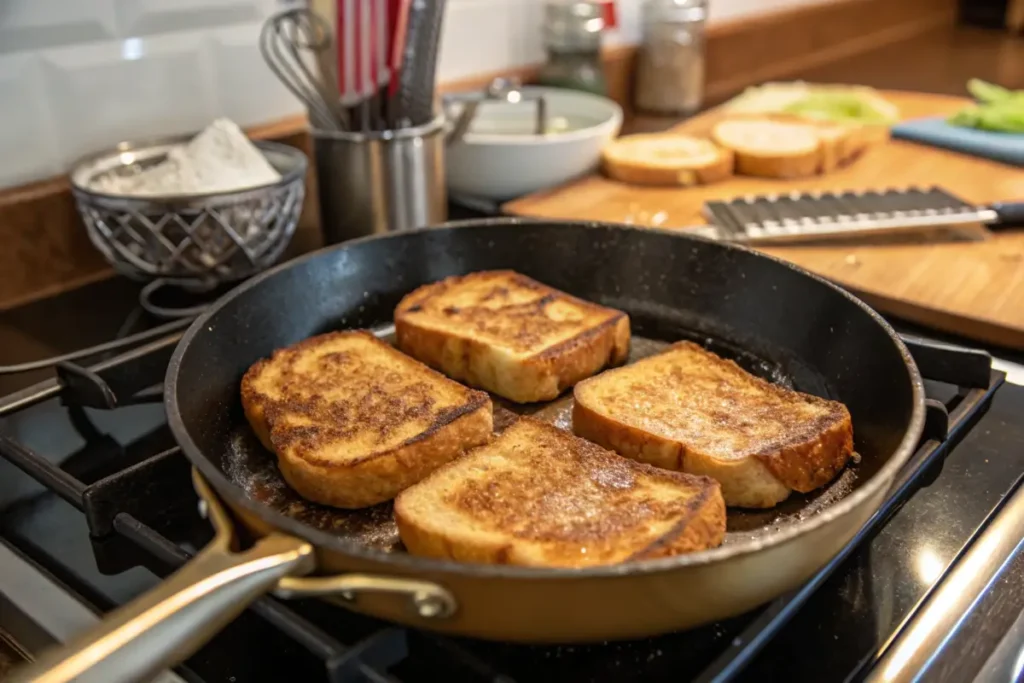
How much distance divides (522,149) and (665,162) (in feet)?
0.93

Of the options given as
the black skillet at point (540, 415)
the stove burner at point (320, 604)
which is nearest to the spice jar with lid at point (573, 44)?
the black skillet at point (540, 415)

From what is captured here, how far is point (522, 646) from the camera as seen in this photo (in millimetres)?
639

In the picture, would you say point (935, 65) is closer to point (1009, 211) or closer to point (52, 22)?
point (1009, 211)

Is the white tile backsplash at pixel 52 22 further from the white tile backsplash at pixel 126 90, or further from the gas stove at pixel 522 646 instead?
the gas stove at pixel 522 646

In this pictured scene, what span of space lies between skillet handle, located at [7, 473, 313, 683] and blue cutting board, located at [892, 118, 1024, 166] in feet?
5.21

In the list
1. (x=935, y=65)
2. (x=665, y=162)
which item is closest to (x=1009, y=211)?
(x=665, y=162)

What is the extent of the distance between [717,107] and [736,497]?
4.88ft

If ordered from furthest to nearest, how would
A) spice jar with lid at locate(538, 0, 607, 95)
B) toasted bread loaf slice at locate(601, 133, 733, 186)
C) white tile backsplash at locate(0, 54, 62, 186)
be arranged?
spice jar with lid at locate(538, 0, 607, 95), toasted bread loaf slice at locate(601, 133, 733, 186), white tile backsplash at locate(0, 54, 62, 186)

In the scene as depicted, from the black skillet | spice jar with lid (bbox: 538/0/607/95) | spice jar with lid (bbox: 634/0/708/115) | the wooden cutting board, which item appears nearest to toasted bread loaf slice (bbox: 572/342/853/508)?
the black skillet

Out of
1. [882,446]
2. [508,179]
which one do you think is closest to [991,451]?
[882,446]

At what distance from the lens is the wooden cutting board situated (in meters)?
A: 1.12

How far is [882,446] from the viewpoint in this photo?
0.81 metres

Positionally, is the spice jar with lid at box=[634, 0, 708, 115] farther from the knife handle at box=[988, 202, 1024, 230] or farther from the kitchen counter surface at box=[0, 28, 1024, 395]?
the knife handle at box=[988, 202, 1024, 230]

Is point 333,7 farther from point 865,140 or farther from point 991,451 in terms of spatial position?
point 865,140
